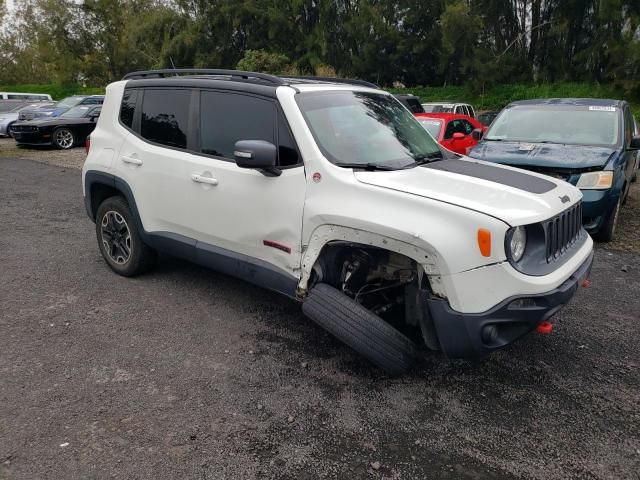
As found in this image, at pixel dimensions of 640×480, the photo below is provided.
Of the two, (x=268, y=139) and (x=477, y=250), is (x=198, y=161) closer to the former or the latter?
(x=268, y=139)

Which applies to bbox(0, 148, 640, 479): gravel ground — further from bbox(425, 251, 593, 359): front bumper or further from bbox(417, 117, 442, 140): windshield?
bbox(417, 117, 442, 140): windshield

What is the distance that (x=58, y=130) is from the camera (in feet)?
51.7

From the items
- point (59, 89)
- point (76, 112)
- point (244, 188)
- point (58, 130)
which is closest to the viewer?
point (244, 188)

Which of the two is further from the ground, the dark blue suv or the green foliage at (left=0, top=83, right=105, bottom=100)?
the green foliage at (left=0, top=83, right=105, bottom=100)

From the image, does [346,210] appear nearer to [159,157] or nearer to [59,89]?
[159,157]

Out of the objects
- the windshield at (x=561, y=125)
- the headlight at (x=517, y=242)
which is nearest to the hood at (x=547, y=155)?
the windshield at (x=561, y=125)

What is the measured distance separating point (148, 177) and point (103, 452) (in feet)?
7.75

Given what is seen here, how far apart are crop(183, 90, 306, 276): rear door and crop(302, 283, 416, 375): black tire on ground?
17.8 inches

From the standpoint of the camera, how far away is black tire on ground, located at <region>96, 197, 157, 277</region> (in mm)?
4715

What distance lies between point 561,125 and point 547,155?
1.12 meters

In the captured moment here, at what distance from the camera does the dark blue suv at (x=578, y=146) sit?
5.82 meters

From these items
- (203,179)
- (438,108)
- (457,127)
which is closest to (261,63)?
(438,108)

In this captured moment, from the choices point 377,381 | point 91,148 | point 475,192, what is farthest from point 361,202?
point 91,148

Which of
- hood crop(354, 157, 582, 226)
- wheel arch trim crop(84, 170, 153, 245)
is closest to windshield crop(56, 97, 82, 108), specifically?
wheel arch trim crop(84, 170, 153, 245)
